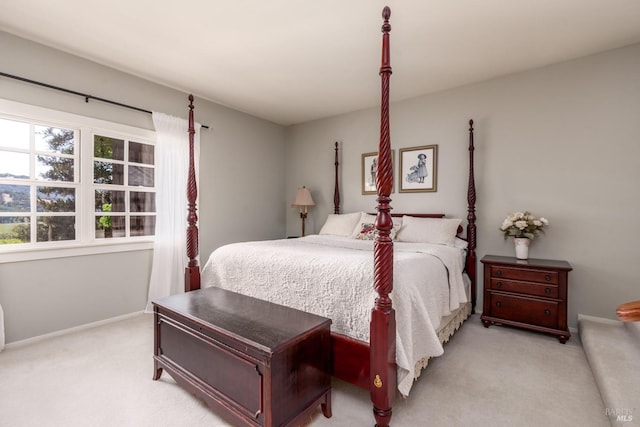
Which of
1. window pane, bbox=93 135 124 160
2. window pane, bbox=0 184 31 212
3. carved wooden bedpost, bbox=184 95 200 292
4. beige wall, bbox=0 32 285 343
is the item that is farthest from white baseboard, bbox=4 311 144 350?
window pane, bbox=93 135 124 160

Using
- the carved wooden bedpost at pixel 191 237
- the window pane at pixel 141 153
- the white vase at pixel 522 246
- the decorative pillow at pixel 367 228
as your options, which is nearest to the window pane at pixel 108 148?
the window pane at pixel 141 153

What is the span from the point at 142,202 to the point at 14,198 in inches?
41.3

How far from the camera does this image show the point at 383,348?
1.62m

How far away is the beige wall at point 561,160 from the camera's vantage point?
8.95 feet

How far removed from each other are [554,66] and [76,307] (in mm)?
5228

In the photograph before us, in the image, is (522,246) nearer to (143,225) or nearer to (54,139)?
(143,225)

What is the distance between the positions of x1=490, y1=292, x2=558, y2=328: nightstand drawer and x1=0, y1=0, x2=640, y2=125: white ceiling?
2.28 meters

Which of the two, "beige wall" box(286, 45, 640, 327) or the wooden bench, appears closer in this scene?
the wooden bench

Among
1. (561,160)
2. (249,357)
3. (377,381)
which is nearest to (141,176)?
(249,357)

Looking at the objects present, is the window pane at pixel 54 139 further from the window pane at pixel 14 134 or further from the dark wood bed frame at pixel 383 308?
the dark wood bed frame at pixel 383 308

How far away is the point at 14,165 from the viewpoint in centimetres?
262

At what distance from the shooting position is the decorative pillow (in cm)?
342

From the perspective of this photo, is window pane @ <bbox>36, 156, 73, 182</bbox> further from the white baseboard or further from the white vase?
the white vase

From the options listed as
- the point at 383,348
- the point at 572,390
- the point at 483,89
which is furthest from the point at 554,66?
the point at 383,348
